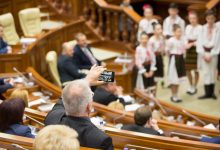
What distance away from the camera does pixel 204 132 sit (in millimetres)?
4328

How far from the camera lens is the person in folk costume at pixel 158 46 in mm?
7324

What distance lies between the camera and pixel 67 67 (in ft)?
22.1

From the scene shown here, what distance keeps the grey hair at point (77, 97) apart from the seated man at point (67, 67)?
4160 millimetres

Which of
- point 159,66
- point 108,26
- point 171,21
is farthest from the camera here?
point 108,26

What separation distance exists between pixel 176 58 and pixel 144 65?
0.55 m

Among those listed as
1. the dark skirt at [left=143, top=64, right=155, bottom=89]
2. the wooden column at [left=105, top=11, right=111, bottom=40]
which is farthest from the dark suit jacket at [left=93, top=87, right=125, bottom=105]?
the wooden column at [left=105, top=11, right=111, bottom=40]

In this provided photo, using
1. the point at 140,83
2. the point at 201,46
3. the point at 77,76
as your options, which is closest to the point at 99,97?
the point at 77,76

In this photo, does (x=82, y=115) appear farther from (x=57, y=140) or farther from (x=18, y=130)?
(x=18, y=130)

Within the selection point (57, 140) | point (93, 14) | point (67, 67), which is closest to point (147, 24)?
point (93, 14)

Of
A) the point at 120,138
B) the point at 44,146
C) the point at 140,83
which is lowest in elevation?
the point at 140,83

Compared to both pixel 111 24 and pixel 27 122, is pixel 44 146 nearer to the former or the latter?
pixel 27 122

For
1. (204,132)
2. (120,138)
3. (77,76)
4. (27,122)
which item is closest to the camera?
(120,138)

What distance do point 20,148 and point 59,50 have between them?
5579mm

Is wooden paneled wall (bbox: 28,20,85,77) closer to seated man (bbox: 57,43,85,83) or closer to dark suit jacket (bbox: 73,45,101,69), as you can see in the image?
seated man (bbox: 57,43,85,83)
